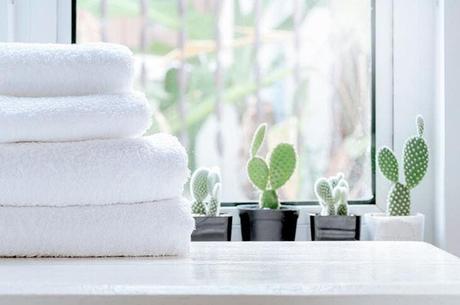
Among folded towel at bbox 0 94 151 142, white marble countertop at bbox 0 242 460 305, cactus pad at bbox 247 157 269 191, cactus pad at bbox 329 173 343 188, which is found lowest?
white marble countertop at bbox 0 242 460 305

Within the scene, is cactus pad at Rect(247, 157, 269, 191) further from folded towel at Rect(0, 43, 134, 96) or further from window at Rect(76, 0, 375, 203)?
folded towel at Rect(0, 43, 134, 96)

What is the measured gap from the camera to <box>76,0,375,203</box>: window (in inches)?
56.5

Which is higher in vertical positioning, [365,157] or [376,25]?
[376,25]

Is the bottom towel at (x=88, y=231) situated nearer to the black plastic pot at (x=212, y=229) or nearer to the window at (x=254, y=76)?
the black plastic pot at (x=212, y=229)

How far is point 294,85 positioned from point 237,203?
235 millimetres

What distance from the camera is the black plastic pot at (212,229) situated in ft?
4.16

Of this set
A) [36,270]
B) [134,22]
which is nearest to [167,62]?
[134,22]

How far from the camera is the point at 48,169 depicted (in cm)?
73

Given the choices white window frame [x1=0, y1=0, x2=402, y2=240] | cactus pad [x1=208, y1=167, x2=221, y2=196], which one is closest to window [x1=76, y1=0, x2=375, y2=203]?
white window frame [x1=0, y1=0, x2=402, y2=240]

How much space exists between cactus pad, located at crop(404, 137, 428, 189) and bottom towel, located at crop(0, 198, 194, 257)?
631mm

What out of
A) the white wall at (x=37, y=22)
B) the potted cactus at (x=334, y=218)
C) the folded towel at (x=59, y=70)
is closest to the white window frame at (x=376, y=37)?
the white wall at (x=37, y=22)

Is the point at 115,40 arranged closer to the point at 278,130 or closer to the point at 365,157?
the point at 278,130

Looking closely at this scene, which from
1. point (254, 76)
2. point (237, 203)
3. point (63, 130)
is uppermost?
point (254, 76)

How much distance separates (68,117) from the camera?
0.74 meters
